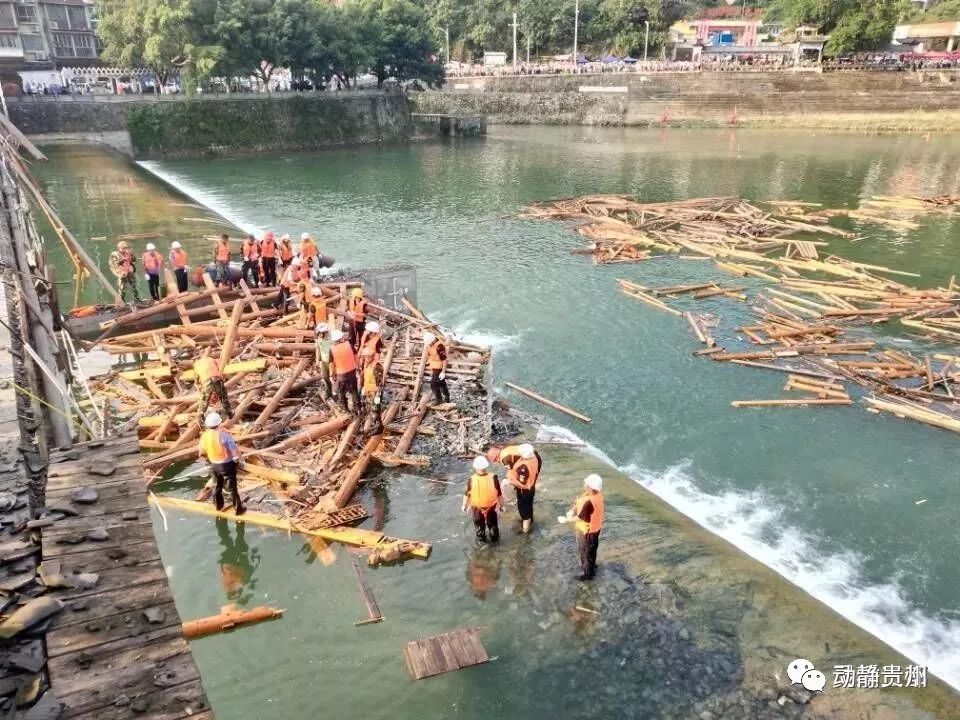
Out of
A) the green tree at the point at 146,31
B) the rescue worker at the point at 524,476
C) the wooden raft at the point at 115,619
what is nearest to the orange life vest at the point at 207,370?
the rescue worker at the point at 524,476

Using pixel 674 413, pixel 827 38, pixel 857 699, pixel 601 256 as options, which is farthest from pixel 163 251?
pixel 827 38

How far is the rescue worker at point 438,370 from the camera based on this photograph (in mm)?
16328

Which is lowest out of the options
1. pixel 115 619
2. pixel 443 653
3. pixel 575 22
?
pixel 443 653

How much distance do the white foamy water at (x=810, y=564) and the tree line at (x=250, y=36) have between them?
55.4 meters

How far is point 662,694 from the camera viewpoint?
31.6ft

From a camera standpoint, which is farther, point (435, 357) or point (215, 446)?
point (435, 357)

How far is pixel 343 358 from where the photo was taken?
15.1 m

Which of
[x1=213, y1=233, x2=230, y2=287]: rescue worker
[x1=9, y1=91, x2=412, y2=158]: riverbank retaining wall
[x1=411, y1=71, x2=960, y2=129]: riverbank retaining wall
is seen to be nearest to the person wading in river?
[x1=213, y1=233, x2=230, y2=287]: rescue worker

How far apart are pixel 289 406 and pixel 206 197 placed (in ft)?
114

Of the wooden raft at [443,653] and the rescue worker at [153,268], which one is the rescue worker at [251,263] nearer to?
the rescue worker at [153,268]

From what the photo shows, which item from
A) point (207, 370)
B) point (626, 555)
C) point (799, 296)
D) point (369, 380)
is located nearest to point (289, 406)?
point (207, 370)

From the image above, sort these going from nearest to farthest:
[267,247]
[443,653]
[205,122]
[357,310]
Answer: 1. [443,653]
2. [357,310]
3. [267,247]
4. [205,122]

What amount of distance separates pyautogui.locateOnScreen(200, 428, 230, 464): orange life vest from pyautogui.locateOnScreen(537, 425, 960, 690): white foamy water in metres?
7.31

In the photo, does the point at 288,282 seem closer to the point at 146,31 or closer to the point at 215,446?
the point at 215,446
